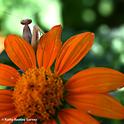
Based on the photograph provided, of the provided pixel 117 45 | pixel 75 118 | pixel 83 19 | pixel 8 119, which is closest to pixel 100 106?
pixel 75 118

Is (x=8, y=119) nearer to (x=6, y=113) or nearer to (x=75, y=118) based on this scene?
(x=6, y=113)

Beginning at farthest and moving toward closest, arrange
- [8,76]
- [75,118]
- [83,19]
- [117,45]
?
[83,19], [117,45], [8,76], [75,118]

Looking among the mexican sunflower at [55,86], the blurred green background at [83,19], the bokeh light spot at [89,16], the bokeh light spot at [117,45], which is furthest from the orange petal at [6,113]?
the bokeh light spot at [89,16]

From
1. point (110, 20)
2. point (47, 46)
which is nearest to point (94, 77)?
point (47, 46)

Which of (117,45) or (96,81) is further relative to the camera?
(117,45)

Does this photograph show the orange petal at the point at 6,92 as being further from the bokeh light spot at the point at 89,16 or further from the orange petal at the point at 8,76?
the bokeh light spot at the point at 89,16

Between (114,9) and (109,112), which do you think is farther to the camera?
(114,9)

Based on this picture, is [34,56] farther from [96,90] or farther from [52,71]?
[96,90]
